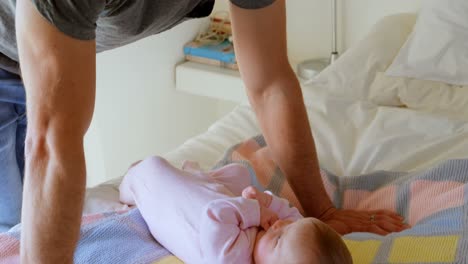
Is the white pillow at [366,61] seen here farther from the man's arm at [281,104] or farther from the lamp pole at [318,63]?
the man's arm at [281,104]

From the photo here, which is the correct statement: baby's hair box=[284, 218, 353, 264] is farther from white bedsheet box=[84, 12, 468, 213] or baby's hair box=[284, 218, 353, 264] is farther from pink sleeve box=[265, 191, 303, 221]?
white bedsheet box=[84, 12, 468, 213]

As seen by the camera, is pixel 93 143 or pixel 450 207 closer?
pixel 450 207

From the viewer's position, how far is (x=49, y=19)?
89 cm

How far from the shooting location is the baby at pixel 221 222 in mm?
1033

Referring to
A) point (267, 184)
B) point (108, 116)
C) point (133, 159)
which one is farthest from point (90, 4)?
point (133, 159)

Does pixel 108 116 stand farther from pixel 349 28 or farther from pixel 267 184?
pixel 267 184

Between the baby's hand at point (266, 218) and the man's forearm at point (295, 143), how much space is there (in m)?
0.18

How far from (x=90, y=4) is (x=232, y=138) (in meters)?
0.89

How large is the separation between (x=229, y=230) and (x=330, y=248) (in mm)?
202

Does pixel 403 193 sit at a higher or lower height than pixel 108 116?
higher

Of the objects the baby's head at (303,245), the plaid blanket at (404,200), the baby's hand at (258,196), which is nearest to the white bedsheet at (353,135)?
the plaid blanket at (404,200)

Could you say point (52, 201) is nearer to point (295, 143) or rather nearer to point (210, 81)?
point (295, 143)

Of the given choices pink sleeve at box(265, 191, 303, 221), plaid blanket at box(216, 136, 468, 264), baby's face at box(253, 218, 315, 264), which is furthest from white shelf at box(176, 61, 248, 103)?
baby's face at box(253, 218, 315, 264)

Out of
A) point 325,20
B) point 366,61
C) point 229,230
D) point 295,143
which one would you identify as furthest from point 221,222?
point 325,20
